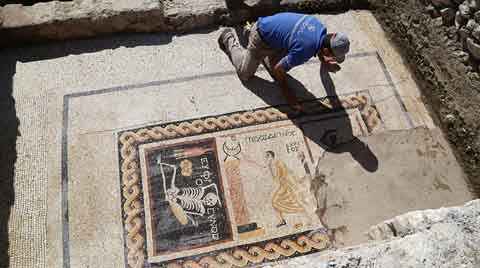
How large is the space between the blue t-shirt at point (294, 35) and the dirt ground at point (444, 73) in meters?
1.17

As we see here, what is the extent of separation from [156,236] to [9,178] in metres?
1.15

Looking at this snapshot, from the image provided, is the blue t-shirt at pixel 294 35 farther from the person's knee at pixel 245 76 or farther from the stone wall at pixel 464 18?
the stone wall at pixel 464 18

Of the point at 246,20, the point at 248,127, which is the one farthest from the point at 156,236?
the point at 246,20

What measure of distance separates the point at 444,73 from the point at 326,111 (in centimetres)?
105

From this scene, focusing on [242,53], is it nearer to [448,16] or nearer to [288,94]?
[288,94]

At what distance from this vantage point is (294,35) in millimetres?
3102

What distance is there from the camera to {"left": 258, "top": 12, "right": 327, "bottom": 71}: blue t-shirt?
306cm

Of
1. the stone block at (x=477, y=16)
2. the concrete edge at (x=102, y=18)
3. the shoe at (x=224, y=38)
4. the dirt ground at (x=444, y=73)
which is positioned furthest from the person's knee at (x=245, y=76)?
the stone block at (x=477, y=16)

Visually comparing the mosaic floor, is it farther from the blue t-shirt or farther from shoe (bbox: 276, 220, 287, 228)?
the blue t-shirt

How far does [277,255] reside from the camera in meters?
2.85

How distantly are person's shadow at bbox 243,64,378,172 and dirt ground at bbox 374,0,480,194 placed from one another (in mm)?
735

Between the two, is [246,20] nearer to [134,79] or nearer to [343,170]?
[134,79]

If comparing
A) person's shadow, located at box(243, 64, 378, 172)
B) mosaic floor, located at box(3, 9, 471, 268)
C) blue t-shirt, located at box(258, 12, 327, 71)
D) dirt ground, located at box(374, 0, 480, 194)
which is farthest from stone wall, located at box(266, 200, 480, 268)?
blue t-shirt, located at box(258, 12, 327, 71)

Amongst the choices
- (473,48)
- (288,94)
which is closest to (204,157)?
(288,94)
